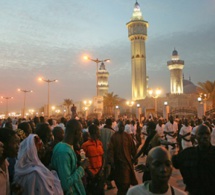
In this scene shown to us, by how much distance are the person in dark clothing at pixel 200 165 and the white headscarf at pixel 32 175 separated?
1541 millimetres

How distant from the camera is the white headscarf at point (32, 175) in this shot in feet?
9.39

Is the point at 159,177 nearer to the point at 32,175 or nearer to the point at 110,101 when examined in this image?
the point at 32,175

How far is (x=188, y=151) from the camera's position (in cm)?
353

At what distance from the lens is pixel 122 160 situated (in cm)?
544

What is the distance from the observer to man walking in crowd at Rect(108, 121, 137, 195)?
17.6 feet

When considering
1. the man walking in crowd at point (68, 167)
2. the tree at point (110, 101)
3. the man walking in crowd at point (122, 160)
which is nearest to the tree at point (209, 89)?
the tree at point (110, 101)

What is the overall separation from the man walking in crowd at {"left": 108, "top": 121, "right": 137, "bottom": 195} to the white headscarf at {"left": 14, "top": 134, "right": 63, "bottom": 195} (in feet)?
8.12

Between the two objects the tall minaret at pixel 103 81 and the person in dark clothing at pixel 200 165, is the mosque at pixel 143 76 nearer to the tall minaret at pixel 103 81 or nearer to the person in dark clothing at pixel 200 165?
the tall minaret at pixel 103 81

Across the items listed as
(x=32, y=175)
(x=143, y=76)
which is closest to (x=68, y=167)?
(x=32, y=175)

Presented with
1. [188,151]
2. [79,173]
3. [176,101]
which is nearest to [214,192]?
[188,151]

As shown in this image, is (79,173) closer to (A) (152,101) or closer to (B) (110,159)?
(B) (110,159)

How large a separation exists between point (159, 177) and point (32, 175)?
139cm

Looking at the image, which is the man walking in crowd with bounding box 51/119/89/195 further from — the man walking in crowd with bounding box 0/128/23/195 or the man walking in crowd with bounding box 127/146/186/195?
the man walking in crowd with bounding box 127/146/186/195

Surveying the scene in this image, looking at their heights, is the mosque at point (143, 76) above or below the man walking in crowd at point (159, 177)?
above
